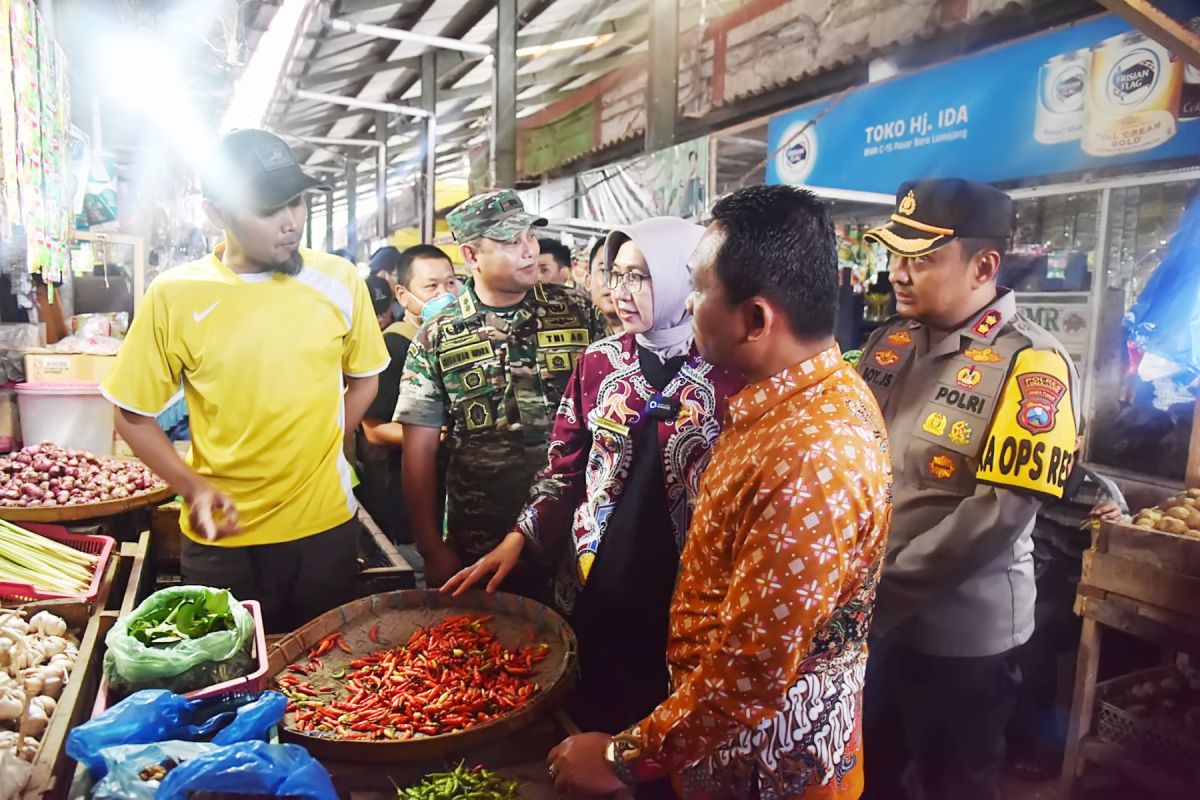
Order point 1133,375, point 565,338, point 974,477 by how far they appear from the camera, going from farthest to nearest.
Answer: point 1133,375 → point 565,338 → point 974,477

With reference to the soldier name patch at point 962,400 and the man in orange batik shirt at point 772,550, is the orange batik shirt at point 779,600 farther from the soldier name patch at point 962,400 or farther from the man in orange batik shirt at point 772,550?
the soldier name patch at point 962,400

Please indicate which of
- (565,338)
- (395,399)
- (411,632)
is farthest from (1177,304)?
(395,399)

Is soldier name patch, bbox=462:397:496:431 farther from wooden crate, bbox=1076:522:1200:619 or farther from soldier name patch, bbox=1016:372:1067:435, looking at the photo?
wooden crate, bbox=1076:522:1200:619

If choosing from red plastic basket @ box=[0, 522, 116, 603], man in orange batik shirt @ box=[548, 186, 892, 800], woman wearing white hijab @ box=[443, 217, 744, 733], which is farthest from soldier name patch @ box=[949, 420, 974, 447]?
red plastic basket @ box=[0, 522, 116, 603]

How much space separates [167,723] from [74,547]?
1.85 m

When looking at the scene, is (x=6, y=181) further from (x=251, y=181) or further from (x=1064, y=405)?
(x=1064, y=405)

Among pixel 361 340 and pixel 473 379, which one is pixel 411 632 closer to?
pixel 473 379

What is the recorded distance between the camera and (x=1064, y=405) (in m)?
2.07

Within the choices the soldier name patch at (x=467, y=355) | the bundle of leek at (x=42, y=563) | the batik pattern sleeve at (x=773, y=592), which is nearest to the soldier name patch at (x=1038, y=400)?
the batik pattern sleeve at (x=773, y=592)

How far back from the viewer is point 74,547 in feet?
9.78

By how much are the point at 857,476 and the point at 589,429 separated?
1014mm

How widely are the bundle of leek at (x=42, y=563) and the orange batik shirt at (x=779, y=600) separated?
209cm

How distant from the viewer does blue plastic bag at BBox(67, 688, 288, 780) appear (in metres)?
1.45

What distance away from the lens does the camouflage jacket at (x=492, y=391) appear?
277cm
